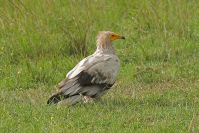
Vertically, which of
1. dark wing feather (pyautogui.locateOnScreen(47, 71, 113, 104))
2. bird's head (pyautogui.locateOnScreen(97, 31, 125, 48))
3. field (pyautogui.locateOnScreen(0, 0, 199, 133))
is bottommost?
field (pyautogui.locateOnScreen(0, 0, 199, 133))

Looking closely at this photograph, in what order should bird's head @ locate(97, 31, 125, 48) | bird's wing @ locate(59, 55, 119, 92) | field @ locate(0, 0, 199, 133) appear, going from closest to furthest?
1. field @ locate(0, 0, 199, 133)
2. bird's wing @ locate(59, 55, 119, 92)
3. bird's head @ locate(97, 31, 125, 48)

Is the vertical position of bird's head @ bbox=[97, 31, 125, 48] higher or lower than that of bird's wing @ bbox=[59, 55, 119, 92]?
higher

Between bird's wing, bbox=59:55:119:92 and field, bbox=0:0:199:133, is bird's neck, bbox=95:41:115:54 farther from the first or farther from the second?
field, bbox=0:0:199:133

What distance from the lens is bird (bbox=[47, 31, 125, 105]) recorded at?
813 cm

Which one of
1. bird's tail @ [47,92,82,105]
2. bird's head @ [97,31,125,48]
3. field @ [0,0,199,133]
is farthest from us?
bird's head @ [97,31,125,48]

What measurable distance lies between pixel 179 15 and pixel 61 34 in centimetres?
193

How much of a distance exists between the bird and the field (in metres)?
0.15

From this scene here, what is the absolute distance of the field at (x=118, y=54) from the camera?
7398 mm

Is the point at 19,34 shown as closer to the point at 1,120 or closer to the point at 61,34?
the point at 61,34

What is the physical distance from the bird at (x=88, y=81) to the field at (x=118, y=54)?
15 cm

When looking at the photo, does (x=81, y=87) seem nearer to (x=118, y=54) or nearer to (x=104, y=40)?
(x=104, y=40)

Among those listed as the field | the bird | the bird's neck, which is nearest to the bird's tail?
the bird

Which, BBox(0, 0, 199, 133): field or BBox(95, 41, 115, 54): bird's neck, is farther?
BBox(95, 41, 115, 54): bird's neck

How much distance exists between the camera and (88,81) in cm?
828
